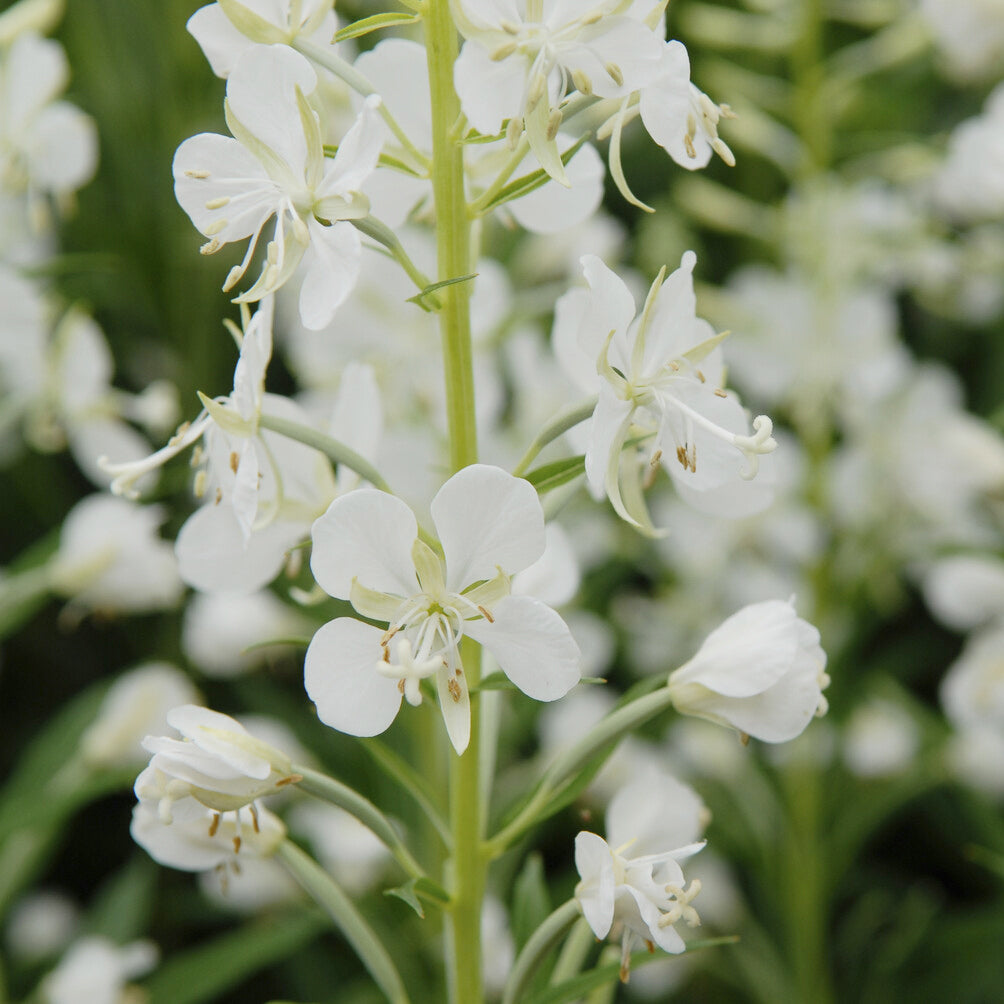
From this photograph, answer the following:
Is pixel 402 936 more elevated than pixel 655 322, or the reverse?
pixel 655 322

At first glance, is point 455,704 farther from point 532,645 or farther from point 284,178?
point 284,178

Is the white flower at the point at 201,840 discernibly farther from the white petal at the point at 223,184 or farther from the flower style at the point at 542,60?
the flower style at the point at 542,60

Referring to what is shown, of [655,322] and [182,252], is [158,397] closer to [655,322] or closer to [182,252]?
[655,322]

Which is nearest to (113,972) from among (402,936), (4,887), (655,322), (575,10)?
(4,887)

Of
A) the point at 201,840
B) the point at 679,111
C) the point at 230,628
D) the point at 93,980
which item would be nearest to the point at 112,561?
the point at 230,628

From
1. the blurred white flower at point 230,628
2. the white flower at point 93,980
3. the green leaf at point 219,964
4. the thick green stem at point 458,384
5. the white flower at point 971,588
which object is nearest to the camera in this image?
the thick green stem at point 458,384

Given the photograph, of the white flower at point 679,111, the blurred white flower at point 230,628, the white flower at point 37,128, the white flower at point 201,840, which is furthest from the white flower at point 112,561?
the white flower at point 679,111

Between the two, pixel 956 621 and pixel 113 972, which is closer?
pixel 113 972
